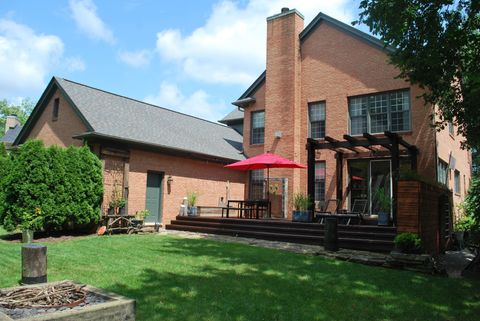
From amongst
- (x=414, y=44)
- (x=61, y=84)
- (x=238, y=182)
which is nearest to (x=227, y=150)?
(x=238, y=182)

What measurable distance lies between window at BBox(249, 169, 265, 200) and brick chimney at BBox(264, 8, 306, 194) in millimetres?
1497

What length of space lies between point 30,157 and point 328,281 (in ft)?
31.8

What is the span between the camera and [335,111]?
17531 millimetres

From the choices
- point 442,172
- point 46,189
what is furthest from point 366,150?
point 46,189

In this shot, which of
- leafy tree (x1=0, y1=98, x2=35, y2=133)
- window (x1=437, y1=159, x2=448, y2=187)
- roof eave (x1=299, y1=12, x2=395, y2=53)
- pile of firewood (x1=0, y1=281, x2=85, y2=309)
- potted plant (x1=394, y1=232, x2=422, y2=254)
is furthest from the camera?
leafy tree (x1=0, y1=98, x2=35, y2=133)

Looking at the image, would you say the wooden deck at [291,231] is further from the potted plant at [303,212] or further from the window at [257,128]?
the window at [257,128]

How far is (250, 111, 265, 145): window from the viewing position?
2038 centimetres

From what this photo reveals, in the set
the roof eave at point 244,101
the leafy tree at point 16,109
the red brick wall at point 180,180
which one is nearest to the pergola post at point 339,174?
the red brick wall at point 180,180

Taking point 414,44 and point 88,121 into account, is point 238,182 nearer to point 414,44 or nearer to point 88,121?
point 88,121

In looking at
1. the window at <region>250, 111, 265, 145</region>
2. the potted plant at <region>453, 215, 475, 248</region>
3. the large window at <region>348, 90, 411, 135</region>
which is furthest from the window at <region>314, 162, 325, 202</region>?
the potted plant at <region>453, 215, 475, 248</region>

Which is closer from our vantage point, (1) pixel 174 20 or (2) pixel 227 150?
(1) pixel 174 20

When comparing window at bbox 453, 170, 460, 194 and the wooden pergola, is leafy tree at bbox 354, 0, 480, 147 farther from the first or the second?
window at bbox 453, 170, 460, 194

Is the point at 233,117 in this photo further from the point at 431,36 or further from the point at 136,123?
the point at 431,36

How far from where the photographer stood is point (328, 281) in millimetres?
7031
